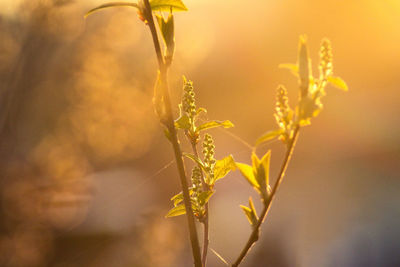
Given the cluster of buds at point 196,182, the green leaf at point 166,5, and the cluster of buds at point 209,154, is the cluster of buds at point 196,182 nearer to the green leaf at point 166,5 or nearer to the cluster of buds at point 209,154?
the cluster of buds at point 209,154

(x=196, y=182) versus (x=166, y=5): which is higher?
(x=166, y=5)

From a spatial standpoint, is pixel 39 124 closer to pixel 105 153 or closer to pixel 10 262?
pixel 105 153

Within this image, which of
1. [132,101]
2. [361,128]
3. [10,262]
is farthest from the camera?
[361,128]

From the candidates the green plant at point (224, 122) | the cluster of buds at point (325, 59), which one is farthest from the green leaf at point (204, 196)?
the cluster of buds at point (325, 59)

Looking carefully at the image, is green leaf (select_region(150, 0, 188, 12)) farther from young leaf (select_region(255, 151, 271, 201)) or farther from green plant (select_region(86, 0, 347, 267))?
young leaf (select_region(255, 151, 271, 201))

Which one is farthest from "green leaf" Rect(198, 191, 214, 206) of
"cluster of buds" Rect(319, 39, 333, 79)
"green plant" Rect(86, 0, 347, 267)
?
"cluster of buds" Rect(319, 39, 333, 79)

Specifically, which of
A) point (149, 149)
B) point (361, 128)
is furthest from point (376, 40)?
point (149, 149)

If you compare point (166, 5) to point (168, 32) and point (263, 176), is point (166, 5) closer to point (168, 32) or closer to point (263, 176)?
point (168, 32)

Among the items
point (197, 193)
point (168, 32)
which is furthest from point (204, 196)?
point (168, 32)
